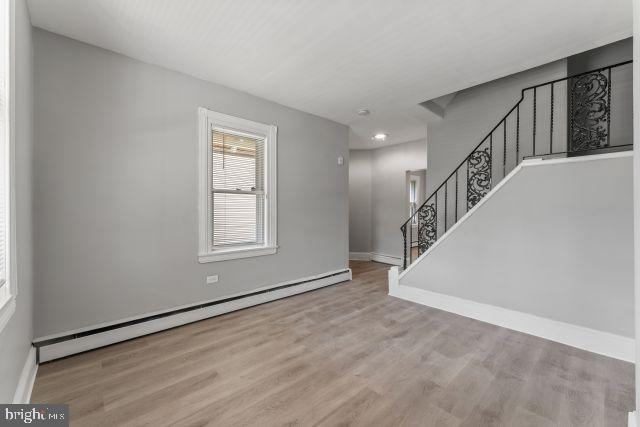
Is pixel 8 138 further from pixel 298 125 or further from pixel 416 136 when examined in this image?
pixel 416 136

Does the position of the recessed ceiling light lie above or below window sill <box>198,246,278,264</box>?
above

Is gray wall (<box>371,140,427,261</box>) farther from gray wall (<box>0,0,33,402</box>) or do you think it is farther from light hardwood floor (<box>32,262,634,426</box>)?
gray wall (<box>0,0,33,402</box>)

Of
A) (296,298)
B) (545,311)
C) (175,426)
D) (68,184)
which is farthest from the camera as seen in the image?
(296,298)

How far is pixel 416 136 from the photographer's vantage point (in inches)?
230

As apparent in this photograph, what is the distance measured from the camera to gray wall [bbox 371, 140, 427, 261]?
249 inches

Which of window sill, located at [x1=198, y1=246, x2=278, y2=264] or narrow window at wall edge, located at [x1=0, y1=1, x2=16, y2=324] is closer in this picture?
narrow window at wall edge, located at [x1=0, y1=1, x2=16, y2=324]

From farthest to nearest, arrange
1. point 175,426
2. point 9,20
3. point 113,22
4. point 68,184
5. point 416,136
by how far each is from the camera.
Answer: point 416,136
point 68,184
point 113,22
point 175,426
point 9,20

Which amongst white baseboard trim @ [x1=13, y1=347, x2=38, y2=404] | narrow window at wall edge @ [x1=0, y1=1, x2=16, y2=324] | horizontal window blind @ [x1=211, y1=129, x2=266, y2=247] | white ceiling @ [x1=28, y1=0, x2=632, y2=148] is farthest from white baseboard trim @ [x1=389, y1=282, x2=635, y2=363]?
narrow window at wall edge @ [x1=0, y1=1, x2=16, y2=324]

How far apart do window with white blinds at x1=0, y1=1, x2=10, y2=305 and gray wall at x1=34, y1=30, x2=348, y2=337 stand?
1.08 meters

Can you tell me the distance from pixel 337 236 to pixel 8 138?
406 cm

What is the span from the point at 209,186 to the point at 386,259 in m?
4.67

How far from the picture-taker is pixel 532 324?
2.96 meters

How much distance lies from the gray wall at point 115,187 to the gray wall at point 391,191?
12.7 feet

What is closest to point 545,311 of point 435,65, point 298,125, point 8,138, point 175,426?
point 435,65
